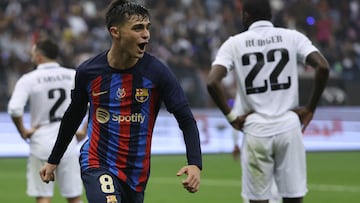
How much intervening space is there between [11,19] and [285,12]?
869 centimetres

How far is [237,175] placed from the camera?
741 inches

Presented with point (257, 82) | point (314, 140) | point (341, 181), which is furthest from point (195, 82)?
point (257, 82)

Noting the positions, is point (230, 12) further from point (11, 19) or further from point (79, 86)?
point (79, 86)

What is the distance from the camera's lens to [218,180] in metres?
17.9

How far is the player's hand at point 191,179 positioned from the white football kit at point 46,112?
4.64m

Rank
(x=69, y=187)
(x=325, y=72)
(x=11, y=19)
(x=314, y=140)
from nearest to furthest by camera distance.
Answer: (x=325, y=72), (x=69, y=187), (x=314, y=140), (x=11, y=19)

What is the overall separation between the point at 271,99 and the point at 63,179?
3.35 meters

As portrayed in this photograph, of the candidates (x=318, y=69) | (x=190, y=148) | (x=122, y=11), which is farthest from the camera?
(x=318, y=69)

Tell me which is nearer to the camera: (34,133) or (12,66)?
(34,133)

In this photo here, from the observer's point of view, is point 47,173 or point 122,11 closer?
point 122,11

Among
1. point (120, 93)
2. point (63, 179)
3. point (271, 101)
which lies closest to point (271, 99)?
point (271, 101)

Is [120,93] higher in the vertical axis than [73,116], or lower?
higher

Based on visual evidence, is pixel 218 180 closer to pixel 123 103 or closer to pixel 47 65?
pixel 47 65

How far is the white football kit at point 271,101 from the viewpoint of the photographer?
9.01m
